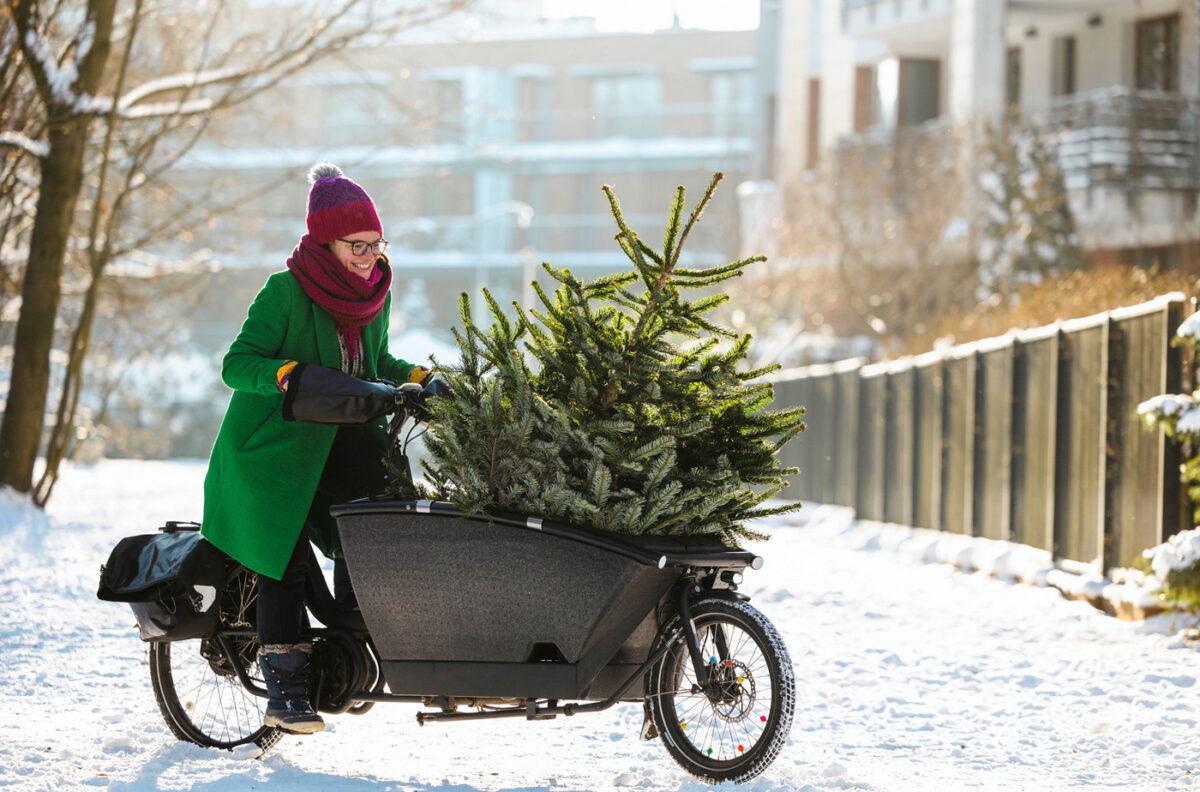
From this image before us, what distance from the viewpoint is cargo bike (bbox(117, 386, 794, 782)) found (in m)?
5.43

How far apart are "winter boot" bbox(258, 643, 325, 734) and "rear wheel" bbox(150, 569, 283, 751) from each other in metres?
0.30

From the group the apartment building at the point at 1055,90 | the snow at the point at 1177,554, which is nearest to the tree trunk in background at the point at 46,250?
the snow at the point at 1177,554

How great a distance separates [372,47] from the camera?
17.9 m

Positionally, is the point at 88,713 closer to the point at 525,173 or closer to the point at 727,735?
the point at 727,735

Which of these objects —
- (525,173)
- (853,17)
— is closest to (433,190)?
(525,173)

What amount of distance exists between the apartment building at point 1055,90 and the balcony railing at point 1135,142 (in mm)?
21

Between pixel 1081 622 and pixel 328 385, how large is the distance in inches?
258

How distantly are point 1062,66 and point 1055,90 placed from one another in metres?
0.41

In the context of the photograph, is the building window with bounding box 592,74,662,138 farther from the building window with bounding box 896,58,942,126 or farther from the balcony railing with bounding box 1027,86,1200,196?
the balcony railing with bounding box 1027,86,1200,196

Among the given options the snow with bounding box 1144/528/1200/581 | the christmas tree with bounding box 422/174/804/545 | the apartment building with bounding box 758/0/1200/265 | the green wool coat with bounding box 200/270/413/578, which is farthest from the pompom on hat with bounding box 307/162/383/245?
the apartment building with bounding box 758/0/1200/265

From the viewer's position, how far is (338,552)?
5957 millimetres

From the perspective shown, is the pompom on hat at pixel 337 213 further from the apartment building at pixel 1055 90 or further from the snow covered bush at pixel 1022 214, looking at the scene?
the snow covered bush at pixel 1022 214

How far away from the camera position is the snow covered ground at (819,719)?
592 cm

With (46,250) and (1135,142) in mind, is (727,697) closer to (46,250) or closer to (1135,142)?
(46,250)
